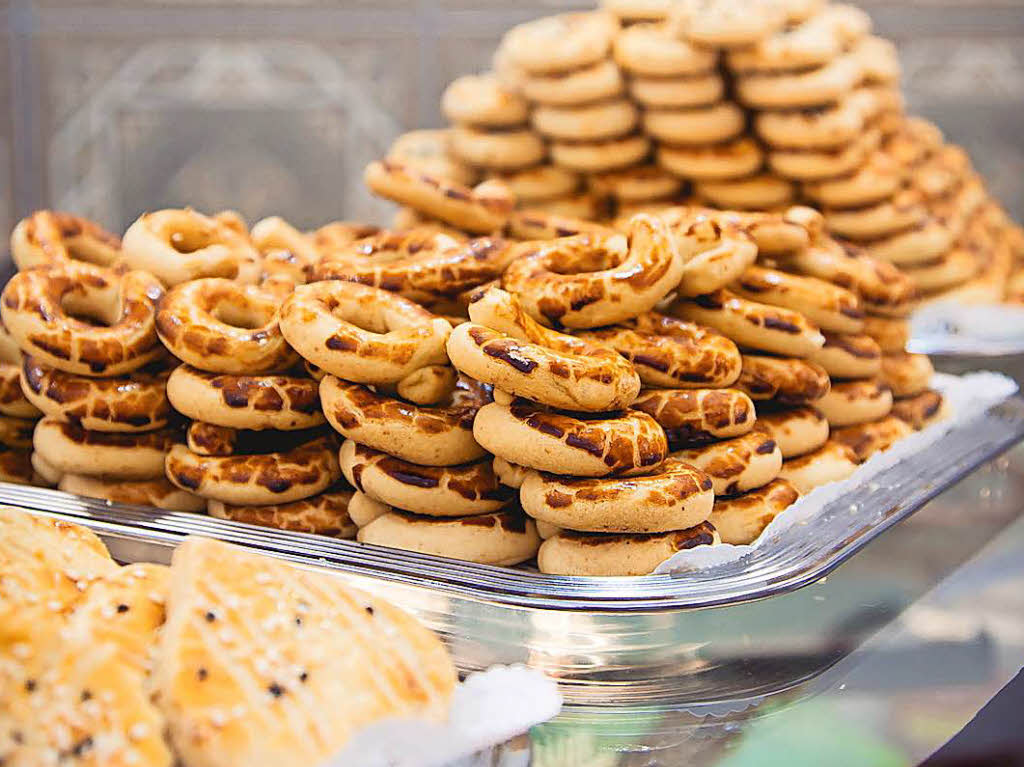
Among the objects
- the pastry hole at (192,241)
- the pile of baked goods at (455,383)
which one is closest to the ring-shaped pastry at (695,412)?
the pile of baked goods at (455,383)

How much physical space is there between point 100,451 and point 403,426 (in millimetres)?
563

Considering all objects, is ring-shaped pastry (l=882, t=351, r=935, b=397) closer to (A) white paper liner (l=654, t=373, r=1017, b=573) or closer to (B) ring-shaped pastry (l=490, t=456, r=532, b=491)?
(A) white paper liner (l=654, t=373, r=1017, b=573)

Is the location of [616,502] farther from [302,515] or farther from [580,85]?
[580,85]

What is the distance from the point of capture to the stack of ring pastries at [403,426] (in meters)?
1.91

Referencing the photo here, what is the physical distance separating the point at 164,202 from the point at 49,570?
15.5ft

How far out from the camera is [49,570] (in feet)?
5.09

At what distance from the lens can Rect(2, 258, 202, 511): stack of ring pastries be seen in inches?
80.9

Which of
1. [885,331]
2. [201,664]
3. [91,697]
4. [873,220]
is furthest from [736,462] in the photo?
[873,220]

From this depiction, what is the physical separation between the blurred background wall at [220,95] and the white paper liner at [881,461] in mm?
3428

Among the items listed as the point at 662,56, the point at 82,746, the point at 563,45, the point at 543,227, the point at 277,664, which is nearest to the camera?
the point at 82,746

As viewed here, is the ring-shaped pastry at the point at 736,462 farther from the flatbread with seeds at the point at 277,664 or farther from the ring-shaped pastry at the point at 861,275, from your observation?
the flatbread with seeds at the point at 277,664

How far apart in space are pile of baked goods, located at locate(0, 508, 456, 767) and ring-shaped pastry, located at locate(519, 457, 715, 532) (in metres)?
0.38

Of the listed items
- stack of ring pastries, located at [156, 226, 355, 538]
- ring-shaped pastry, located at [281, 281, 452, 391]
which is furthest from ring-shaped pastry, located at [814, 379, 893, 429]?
stack of ring pastries, located at [156, 226, 355, 538]

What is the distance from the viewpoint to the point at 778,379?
86.4 inches
